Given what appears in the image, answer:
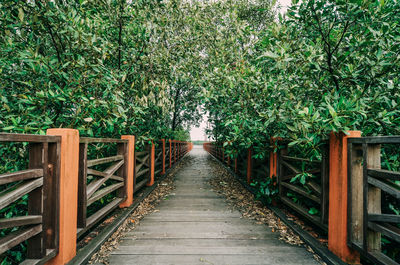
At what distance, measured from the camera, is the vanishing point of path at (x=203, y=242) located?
8.08ft

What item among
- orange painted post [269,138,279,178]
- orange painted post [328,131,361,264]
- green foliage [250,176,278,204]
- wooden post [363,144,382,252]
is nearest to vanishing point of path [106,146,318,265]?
orange painted post [328,131,361,264]

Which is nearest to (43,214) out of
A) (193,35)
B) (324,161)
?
(324,161)

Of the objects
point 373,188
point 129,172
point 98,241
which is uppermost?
point 373,188

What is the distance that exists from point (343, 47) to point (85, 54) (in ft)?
13.3

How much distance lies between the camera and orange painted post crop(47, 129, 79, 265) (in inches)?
84.3

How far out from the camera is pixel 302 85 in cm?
325

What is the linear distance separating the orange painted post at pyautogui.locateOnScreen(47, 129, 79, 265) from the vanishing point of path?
54 cm

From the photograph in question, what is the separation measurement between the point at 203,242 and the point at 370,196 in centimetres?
209

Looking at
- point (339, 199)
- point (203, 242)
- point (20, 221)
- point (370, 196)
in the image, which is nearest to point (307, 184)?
point (339, 199)

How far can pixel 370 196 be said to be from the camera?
6.80ft

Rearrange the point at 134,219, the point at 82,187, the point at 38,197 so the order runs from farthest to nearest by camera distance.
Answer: the point at 134,219
the point at 82,187
the point at 38,197

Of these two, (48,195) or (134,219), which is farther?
(134,219)

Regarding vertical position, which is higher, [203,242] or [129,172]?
[129,172]

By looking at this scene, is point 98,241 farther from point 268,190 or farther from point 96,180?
point 268,190
